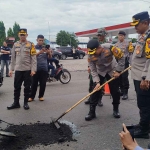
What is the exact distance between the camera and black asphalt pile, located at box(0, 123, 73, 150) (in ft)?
12.7

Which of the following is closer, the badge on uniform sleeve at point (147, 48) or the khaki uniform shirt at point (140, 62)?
the badge on uniform sleeve at point (147, 48)

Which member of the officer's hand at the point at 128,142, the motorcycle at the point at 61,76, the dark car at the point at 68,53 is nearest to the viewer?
the officer's hand at the point at 128,142

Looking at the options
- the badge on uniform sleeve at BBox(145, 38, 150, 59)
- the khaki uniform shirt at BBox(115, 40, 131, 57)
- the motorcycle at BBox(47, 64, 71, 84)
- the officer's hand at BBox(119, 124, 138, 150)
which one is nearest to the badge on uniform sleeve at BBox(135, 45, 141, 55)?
the badge on uniform sleeve at BBox(145, 38, 150, 59)

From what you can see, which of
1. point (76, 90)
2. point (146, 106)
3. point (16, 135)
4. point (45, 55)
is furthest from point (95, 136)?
point (76, 90)

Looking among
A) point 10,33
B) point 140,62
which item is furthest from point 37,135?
point 10,33

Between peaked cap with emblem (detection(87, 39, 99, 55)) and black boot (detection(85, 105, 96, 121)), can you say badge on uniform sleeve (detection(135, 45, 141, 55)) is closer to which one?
peaked cap with emblem (detection(87, 39, 99, 55))

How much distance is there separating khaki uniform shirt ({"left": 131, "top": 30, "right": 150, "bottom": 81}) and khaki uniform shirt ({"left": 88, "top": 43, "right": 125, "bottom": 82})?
33.2 inches

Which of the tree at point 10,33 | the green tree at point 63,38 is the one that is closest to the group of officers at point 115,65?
the green tree at point 63,38

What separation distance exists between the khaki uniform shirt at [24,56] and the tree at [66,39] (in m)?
44.7

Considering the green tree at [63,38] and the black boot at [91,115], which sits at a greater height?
the green tree at [63,38]

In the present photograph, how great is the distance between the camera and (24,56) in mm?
6004

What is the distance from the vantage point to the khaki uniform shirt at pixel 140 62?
12.8ft

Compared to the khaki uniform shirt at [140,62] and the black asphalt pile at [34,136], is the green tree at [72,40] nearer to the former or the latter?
the black asphalt pile at [34,136]

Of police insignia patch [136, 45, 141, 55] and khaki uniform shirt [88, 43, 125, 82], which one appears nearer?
police insignia patch [136, 45, 141, 55]
